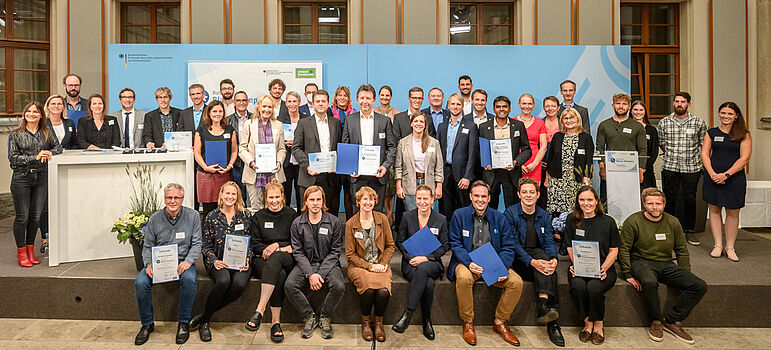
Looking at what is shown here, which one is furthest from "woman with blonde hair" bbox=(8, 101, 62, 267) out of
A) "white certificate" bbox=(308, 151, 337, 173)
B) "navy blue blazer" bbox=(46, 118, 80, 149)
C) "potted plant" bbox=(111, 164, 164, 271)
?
"white certificate" bbox=(308, 151, 337, 173)

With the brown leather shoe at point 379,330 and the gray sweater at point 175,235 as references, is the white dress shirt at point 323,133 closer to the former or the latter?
the gray sweater at point 175,235

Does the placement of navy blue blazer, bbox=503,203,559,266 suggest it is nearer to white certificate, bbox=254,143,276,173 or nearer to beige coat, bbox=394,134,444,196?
beige coat, bbox=394,134,444,196

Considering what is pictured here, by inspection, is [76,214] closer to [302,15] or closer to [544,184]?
[544,184]

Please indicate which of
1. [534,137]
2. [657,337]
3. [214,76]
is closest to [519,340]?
[657,337]

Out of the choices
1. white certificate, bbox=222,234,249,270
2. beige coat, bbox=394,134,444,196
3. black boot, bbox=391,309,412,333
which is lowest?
black boot, bbox=391,309,412,333

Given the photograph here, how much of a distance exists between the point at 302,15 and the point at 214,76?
80.0 inches

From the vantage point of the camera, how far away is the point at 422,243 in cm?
379

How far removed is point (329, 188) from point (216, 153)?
108 centimetres

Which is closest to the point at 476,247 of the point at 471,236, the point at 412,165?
the point at 471,236

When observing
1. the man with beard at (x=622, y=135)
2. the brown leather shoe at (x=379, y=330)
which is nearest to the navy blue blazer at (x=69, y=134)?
the brown leather shoe at (x=379, y=330)

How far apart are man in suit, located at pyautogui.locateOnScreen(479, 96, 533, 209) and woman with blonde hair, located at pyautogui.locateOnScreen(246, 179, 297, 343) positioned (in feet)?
6.08

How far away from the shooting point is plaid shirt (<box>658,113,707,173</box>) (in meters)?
5.11

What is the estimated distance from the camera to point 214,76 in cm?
671

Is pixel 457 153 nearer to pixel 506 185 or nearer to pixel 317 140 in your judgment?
pixel 506 185
